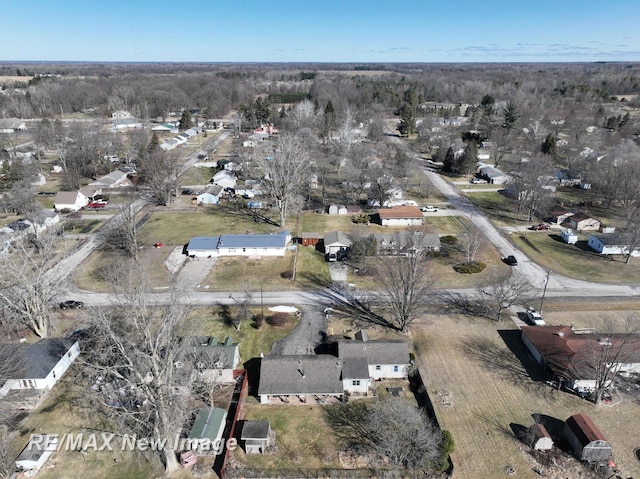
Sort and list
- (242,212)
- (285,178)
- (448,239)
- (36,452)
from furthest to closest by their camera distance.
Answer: (242,212) → (285,178) → (448,239) → (36,452)

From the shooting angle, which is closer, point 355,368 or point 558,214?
point 355,368

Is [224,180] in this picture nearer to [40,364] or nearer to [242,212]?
[242,212]

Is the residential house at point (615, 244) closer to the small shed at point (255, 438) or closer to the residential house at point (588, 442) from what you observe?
the residential house at point (588, 442)

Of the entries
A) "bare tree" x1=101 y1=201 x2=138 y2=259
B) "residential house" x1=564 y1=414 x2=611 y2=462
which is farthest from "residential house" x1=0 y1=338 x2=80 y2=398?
"residential house" x1=564 y1=414 x2=611 y2=462

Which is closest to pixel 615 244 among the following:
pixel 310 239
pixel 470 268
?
pixel 470 268

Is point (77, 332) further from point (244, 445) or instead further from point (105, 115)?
point (105, 115)

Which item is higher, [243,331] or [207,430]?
[207,430]
